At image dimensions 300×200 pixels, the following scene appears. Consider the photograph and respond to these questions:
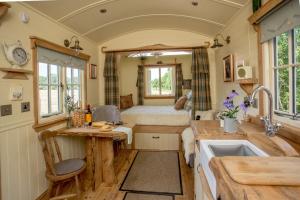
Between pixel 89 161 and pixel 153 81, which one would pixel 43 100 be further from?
pixel 153 81

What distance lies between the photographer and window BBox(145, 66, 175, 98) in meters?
6.19

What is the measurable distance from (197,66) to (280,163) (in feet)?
9.82

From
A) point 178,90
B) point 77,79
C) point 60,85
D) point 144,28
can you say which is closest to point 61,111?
point 60,85

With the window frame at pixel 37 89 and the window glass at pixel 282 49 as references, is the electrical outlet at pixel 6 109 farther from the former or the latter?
the window glass at pixel 282 49

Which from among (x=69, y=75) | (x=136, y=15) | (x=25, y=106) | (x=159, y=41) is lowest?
(x=25, y=106)

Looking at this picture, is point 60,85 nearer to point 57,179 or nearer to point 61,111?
point 61,111

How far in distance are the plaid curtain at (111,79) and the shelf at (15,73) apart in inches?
76.6

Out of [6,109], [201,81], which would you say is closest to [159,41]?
[201,81]

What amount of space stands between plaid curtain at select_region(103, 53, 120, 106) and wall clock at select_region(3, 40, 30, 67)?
1947 millimetres

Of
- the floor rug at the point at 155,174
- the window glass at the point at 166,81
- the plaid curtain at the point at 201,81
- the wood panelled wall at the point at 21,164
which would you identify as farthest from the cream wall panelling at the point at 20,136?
the window glass at the point at 166,81

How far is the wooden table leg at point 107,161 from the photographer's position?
2600 millimetres

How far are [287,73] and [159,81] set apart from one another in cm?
471

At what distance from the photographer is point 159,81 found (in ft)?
20.5

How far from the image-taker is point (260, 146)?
1.36 metres
